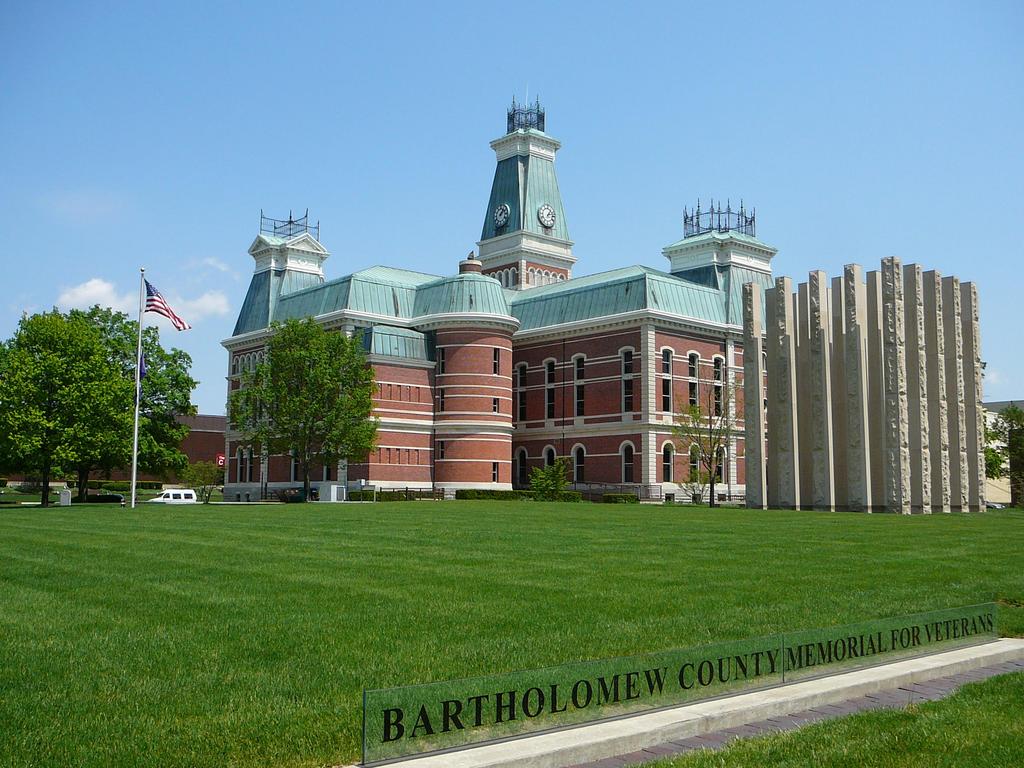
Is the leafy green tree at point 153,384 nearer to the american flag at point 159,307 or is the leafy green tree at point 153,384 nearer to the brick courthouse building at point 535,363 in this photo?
the brick courthouse building at point 535,363

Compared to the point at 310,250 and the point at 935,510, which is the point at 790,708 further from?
the point at 310,250

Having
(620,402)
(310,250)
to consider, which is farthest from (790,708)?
(310,250)

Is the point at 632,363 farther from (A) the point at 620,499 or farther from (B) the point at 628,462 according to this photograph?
(A) the point at 620,499

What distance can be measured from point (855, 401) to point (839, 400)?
197 centimetres

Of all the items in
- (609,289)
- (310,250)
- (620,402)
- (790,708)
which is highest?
(310,250)

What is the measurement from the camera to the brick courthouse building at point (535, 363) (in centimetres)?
6512

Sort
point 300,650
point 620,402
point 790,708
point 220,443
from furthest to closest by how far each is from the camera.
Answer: point 220,443, point 620,402, point 300,650, point 790,708

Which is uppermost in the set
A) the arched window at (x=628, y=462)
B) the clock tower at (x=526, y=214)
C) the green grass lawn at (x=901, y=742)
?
the clock tower at (x=526, y=214)

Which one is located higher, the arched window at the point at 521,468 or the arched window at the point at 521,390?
the arched window at the point at 521,390

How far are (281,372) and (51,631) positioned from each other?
4860cm

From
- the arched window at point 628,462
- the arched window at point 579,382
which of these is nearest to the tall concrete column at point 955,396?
the arched window at point 628,462

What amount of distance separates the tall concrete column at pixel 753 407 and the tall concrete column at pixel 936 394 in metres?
7.69

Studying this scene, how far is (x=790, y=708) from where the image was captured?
7707 millimetres

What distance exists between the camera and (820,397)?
44.8m
